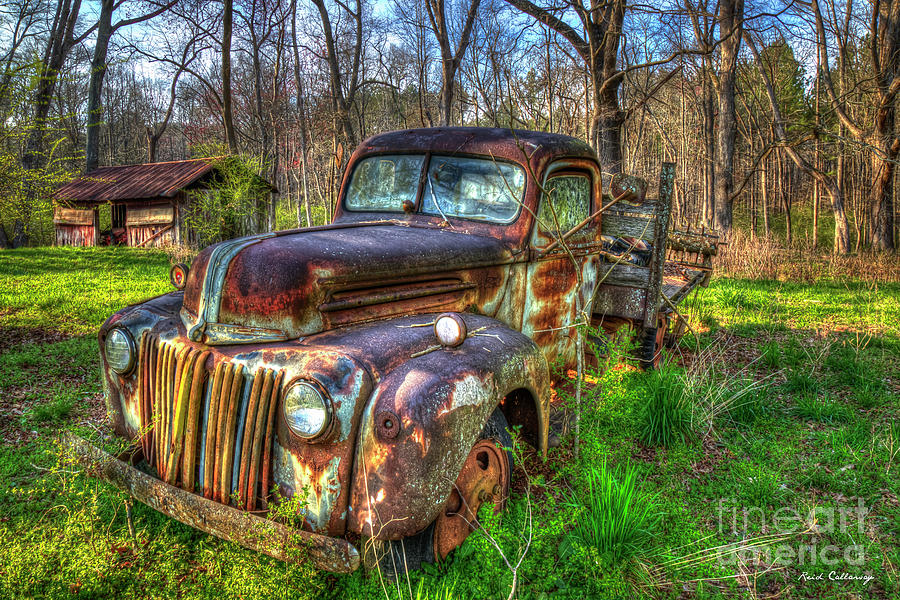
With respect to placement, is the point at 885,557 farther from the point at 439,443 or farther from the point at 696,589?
the point at 439,443

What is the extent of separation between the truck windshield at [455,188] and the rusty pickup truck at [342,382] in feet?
0.07

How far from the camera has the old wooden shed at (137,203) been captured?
62.0 ft

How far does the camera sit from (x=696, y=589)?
2668 millimetres

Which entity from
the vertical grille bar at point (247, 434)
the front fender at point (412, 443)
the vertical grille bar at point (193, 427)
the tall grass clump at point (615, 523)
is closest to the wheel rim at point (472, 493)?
the front fender at point (412, 443)

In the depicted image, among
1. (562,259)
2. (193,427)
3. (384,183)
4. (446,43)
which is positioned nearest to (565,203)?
(562,259)

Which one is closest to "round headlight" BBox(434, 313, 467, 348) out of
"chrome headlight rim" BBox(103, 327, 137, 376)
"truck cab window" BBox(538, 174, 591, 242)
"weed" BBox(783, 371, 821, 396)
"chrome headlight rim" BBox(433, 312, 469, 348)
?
"chrome headlight rim" BBox(433, 312, 469, 348)

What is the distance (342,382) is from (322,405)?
0.12 metres

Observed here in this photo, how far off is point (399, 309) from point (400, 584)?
1367 mm

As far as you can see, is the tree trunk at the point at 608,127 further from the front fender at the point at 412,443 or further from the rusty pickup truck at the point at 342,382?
the front fender at the point at 412,443

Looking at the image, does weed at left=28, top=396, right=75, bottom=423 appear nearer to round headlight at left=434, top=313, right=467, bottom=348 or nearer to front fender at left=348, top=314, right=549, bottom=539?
front fender at left=348, top=314, right=549, bottom=539

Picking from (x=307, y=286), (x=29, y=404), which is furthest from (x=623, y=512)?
(x=29, y=404)

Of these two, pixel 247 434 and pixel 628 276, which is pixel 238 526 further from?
pixel 628 276

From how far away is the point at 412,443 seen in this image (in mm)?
2191

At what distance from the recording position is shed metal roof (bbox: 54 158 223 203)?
1862cm
